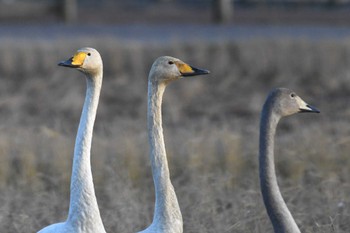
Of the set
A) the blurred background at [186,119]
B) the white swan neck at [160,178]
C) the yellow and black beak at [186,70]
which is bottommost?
the blurred background at [186,119]

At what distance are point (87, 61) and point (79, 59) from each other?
0.07 m

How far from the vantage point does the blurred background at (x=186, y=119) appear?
819 centimetres

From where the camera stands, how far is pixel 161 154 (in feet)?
20.7

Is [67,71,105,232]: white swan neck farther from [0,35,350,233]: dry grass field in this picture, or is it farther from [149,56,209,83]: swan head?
[0,35,350,233]: dry grass field

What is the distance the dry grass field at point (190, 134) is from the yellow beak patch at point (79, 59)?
5.73 feet

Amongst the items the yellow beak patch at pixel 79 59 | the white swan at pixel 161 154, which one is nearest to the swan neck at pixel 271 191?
the white swan at pixel 161 154

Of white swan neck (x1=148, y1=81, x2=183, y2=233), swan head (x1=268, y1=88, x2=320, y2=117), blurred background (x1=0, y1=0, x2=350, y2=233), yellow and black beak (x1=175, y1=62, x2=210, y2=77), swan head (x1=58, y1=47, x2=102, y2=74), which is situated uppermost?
swan head (x1=58, y1=47, x2=102, y2=74)

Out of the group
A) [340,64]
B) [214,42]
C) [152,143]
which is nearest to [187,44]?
[214,42]

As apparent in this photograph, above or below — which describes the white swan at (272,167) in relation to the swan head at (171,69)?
below

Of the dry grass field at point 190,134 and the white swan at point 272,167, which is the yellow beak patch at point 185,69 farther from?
the dry grass field at point 190,134

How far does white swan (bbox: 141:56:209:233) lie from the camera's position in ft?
20.1

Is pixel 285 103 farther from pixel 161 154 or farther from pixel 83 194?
pixel 83 194

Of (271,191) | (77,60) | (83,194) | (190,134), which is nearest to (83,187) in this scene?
(83,194)

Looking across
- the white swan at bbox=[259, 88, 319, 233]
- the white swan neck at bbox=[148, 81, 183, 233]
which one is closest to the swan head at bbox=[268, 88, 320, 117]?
the white swan at bbox=[259, 88, 319, 233]
